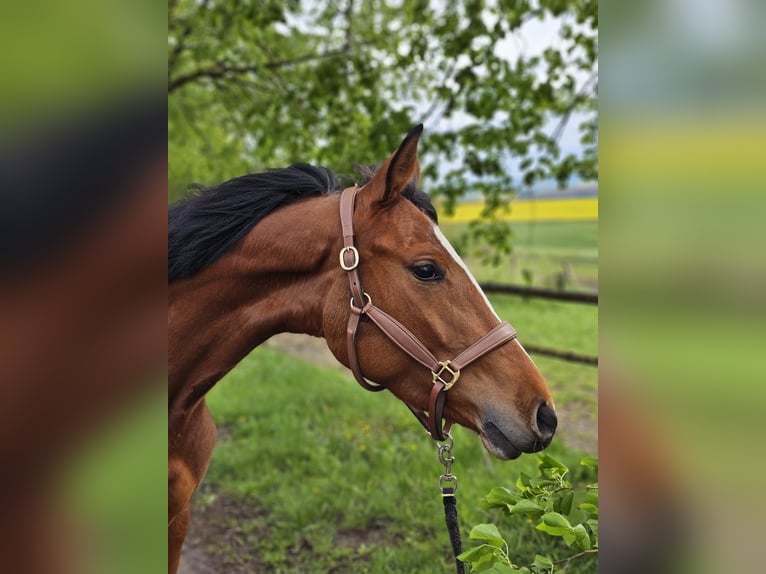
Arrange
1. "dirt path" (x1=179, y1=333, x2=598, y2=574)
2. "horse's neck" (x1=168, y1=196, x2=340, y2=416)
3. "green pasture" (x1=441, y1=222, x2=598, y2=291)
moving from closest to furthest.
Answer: "horse's neck" (x1=168, y1=196, x2=340, y2=416)
"dirt path" (x1=179, y1=333, x2=598, y2=574)
"green pasture" (x1=441, y1=222, x2=598, y2=291)

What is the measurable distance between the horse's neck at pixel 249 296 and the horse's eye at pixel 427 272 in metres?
0.30

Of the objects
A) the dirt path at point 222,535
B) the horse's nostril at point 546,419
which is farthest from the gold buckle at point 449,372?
the dirt path at point 222,535

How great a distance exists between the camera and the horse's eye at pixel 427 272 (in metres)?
1.77

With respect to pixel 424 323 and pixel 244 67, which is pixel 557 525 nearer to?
pixel 424 323

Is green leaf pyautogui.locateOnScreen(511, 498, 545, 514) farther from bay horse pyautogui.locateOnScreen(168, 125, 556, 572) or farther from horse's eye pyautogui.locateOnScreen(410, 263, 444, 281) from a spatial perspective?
horse's eye pyautogui.locateOnScreen(410, 263, 444, 281)

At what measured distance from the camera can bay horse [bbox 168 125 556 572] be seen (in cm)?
173

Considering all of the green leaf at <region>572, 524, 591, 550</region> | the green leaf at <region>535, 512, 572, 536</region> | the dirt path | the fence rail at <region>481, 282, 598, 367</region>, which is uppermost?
the green leaf at <region>535, 512, 572, 536</region>

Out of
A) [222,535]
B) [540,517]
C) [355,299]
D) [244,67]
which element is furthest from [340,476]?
[244,67]

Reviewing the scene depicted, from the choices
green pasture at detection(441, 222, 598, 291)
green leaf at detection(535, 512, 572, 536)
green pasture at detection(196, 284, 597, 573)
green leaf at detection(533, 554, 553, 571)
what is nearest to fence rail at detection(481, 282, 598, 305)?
green pasture at detection(196, 284, 597, 573)

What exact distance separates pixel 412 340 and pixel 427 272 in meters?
0.23

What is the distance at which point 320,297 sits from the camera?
1.87m

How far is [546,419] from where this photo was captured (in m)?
1.68

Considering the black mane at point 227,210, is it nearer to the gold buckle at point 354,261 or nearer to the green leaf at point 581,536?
the gold buckle at point 354,261
